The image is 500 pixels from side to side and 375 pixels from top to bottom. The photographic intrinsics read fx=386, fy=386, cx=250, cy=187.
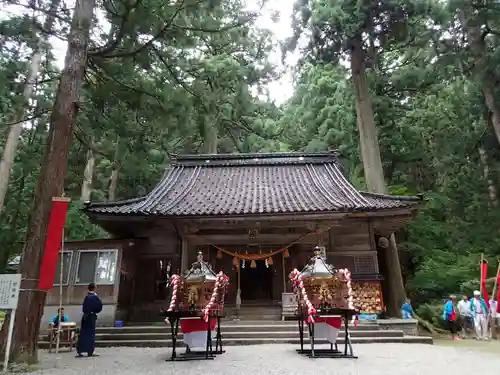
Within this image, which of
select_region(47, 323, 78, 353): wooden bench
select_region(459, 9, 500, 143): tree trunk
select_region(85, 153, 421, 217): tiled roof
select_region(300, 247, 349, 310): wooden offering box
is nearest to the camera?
select_region(300, 247, 349, 310): wooden offering box

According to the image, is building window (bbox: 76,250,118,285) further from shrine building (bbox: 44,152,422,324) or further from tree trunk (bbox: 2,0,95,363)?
tree trunk (bbox: 2,0,95,363)

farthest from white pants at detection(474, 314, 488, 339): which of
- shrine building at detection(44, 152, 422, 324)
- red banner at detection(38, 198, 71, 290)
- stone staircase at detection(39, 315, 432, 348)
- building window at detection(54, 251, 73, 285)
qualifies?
building window at detection(54, 251, 73, 285)

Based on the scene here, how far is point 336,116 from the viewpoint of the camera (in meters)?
18.4

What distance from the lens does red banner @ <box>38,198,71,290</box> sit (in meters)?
6.26

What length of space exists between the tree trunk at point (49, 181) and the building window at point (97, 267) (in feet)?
15.4

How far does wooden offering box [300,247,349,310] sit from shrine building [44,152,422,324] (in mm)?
3752

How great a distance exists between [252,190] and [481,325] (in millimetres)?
8037

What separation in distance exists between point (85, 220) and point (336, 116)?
41.4 ft

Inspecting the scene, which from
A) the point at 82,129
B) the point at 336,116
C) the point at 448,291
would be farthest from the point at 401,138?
the point at 82,129

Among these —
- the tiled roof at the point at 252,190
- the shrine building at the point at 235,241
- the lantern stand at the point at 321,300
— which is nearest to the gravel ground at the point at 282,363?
the lantern stand at the point at 321,300

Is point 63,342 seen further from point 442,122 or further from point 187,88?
point 442,122

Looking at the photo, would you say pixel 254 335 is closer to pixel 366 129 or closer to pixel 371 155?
pixel 371 155

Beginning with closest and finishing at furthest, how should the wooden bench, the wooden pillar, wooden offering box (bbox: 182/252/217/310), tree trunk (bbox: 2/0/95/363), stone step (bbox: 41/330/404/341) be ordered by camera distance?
tree trunk (bbox: 2/0/95/363), wooden offering box (bbox: 182/252/217/310), the wooden bench, stone step (bbox: 41/330/404/341), the wooden pillar

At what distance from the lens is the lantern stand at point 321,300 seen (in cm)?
654
